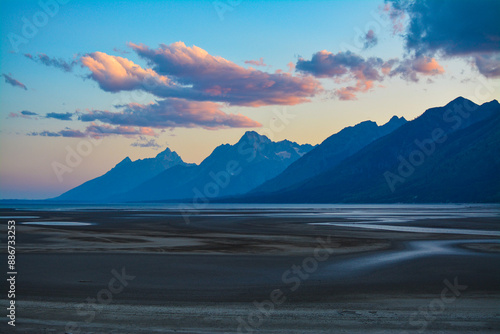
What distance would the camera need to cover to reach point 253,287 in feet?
73.4

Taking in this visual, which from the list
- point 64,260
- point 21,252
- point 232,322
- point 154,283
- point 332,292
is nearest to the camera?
point 232,322

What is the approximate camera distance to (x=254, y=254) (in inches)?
1389

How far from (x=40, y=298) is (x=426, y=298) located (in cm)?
Answer: 1610

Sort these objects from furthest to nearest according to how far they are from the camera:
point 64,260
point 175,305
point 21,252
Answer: point 21,252, point 64,260, point 175,305

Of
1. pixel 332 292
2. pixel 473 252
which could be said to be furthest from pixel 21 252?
pixel 473 252

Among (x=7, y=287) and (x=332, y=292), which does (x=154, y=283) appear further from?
(x=332, y=292)

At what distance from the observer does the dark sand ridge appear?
15141 mm

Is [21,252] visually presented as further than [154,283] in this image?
Yes

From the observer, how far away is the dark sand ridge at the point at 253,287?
15.1m

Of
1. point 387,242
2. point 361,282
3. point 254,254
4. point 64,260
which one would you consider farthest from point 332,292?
point 387,242

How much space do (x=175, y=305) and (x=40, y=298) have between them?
5808 millimetres

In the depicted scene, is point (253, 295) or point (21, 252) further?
point (21, 252)

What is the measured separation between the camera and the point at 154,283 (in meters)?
23.0

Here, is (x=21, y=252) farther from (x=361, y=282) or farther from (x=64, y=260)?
(x=361, y=282)
